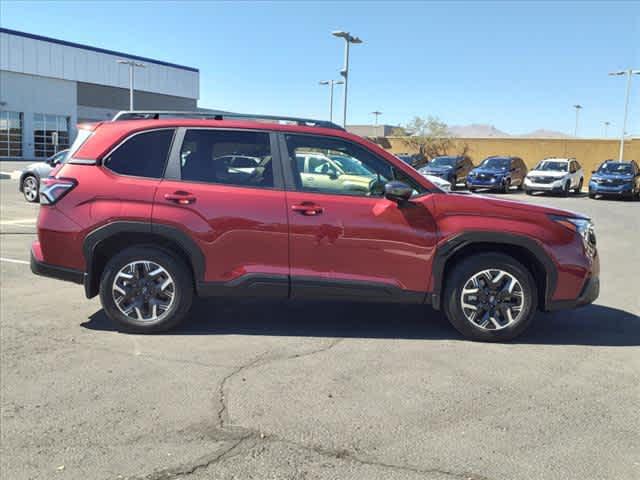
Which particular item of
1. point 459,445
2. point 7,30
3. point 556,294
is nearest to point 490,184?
point 556,294

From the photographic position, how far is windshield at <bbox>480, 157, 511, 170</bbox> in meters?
27.5

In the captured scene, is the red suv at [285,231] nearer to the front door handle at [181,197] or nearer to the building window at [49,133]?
the front door handle at [181,197]

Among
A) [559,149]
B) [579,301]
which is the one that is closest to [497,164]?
[559,149]

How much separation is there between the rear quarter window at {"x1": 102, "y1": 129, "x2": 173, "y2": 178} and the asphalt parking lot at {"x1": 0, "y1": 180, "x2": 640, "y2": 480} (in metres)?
1.45

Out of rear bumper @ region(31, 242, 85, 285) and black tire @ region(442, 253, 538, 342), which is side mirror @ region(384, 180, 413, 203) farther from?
rear bumper @ region(31, 242, 85, 285)

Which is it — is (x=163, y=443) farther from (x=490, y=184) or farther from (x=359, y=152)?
(x=490, y=184)

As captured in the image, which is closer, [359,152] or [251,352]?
[251,352]

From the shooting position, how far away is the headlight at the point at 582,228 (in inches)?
200

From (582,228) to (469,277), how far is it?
1118 mm

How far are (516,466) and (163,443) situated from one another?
6.30 ft

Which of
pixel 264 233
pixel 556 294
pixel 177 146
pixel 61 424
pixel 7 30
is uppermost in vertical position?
pixel 7 30

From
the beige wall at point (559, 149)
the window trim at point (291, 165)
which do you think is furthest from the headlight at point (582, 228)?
the beige wall at point (559, 149)

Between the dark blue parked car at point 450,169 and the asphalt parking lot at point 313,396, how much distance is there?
22.4m

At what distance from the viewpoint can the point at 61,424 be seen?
3533 millimetres
